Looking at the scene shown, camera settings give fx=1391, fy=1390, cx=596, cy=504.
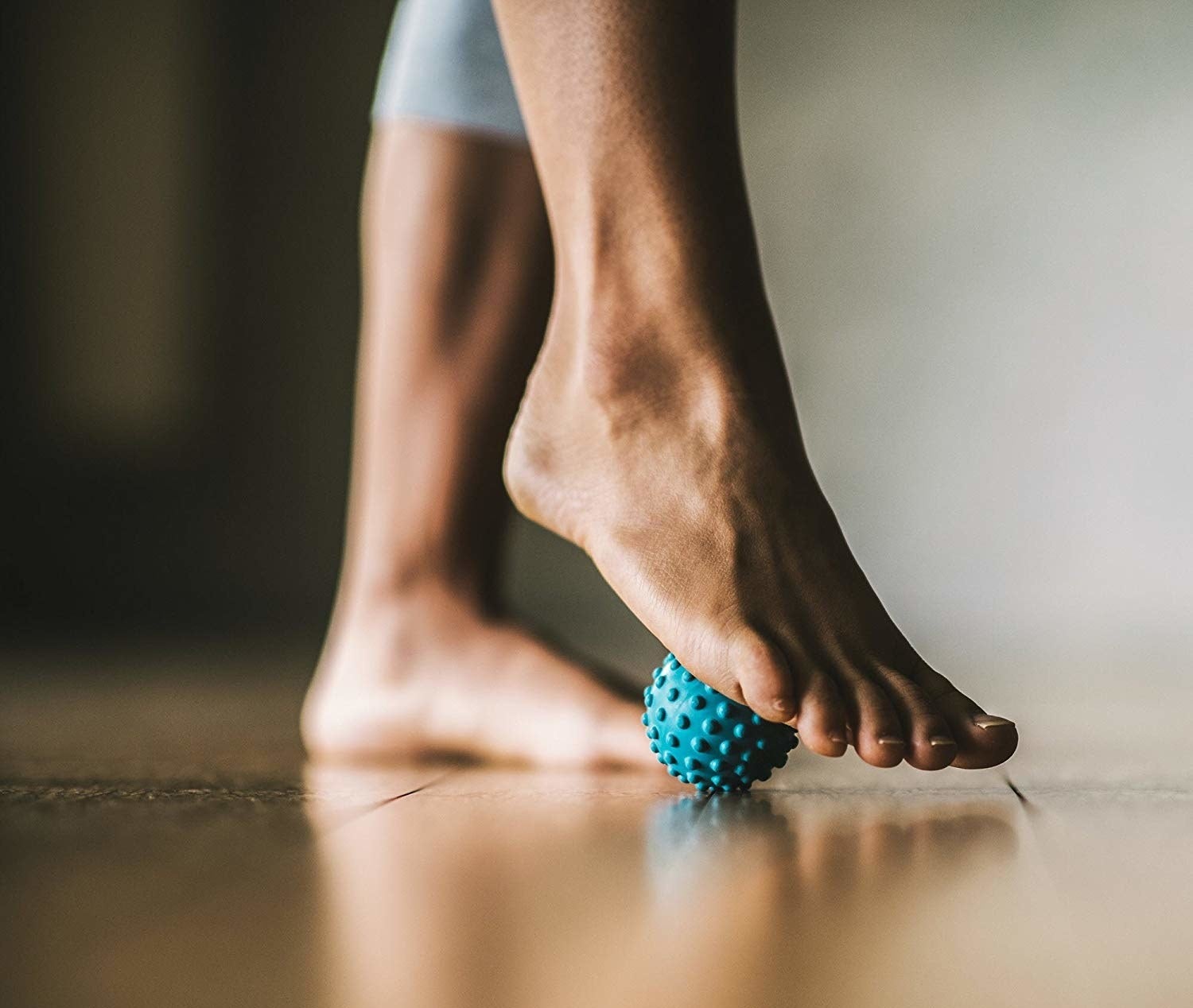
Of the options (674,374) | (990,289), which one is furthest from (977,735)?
(990,289)

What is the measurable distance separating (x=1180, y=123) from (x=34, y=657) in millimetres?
2785

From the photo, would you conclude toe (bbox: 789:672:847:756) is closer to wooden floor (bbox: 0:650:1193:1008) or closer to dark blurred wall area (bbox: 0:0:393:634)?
wooden floor (bbox: 0:650:1193:1008)

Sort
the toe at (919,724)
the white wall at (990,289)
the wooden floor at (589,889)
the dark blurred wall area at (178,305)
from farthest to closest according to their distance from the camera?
the dark blurred wall area at (178,305)
the white wall at (990,289)
the toe at (919,724)
the wooden floor at (589,889)

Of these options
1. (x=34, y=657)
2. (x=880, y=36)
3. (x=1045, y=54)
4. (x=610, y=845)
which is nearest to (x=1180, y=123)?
(x=1045, y=54)

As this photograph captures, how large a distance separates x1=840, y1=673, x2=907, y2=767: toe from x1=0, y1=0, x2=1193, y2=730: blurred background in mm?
2434

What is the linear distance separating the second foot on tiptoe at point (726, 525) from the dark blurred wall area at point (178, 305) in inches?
104

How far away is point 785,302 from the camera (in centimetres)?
352

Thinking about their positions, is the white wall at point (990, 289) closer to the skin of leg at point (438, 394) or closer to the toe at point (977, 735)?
the skin of leg at point (438, 394)

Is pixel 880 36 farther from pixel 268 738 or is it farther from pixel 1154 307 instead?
pixel 268 738

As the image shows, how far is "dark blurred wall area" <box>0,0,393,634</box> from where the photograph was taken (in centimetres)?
347

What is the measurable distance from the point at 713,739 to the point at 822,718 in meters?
0.07

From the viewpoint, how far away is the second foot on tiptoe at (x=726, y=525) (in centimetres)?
73

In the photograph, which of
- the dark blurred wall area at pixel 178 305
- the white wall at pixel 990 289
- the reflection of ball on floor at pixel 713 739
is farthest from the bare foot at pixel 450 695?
the dark blurred wall area at pixel 178 305

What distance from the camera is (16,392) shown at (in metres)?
3.46
